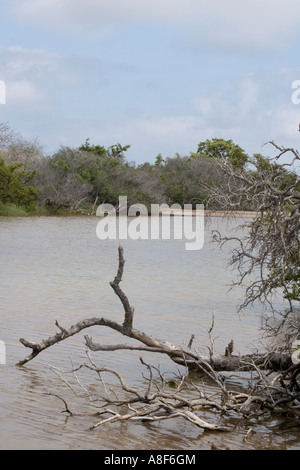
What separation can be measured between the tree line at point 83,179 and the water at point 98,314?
47.9 feet

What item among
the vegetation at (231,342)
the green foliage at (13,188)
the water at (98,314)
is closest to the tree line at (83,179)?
the green foliage at (13,188)

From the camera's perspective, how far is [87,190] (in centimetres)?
5191

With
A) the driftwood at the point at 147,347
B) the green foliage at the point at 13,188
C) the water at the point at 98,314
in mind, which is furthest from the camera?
the green foliage at the point at 13,188

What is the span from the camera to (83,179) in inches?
2061

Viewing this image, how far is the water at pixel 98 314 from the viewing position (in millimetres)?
6891

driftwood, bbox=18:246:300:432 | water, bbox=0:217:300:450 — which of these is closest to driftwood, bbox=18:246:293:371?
driftwood, bbox=18:246:300:432

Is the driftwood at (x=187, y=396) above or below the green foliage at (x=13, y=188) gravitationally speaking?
below

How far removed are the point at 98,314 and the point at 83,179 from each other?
1554 inches

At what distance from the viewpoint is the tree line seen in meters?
45.0

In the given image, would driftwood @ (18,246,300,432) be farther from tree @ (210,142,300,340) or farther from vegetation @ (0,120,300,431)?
tree @ (210,142,300,340)

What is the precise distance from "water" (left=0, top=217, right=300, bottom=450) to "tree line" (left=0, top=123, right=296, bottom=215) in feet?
47.9

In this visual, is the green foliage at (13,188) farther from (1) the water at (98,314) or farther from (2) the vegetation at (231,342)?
(2) the vegetation at (231,342)

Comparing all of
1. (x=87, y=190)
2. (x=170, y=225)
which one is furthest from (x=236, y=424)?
(x=87, y=190)

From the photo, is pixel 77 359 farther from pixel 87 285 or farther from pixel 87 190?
pixel 87 190
